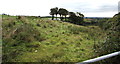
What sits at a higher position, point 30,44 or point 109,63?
point 109,63

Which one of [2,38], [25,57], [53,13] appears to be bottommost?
[25,57]

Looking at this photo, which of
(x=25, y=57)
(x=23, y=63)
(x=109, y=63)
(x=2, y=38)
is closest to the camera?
(x=109, y=63)

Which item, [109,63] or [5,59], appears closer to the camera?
[109,63]

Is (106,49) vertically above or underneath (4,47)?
above

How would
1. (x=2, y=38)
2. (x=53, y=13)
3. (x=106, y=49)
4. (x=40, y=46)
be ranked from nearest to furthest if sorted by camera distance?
(x=106, y=49), (x=40, y=46), (x=2, y=38), (x=53, y=13)

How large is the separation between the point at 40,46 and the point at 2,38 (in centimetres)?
310

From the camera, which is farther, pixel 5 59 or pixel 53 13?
pixel 53 13

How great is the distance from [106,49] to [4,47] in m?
6.03

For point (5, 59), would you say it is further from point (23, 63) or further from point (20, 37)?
point (20, 37)

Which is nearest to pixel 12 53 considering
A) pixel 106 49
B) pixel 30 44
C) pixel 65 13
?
pixel 30 44

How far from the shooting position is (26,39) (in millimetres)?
9031

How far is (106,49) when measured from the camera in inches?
177

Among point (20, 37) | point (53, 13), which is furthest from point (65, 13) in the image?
point (20, 37)

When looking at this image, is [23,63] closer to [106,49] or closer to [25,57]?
[25,57]
